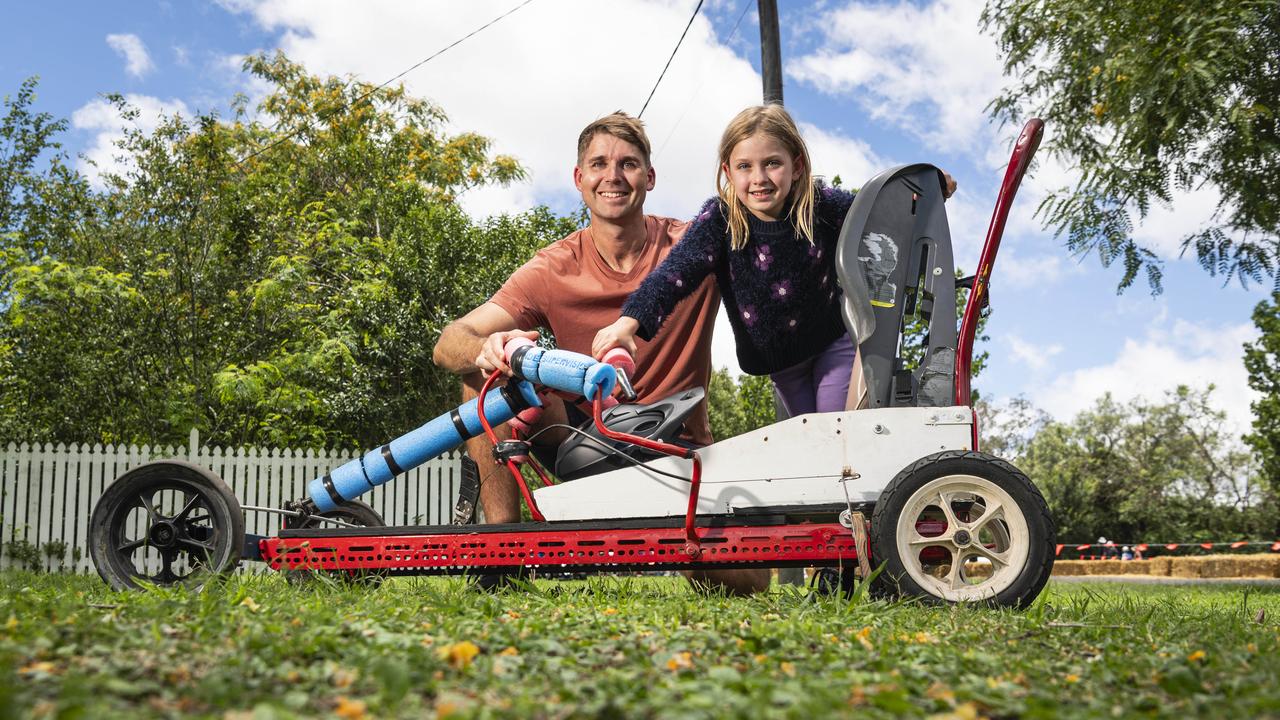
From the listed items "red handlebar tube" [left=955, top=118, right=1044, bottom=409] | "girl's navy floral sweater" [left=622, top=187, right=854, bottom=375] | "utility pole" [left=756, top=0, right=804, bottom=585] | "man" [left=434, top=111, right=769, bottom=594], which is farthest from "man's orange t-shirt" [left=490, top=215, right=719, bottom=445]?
"utility pole" [left=756, top=0, right=804, bottom=585]

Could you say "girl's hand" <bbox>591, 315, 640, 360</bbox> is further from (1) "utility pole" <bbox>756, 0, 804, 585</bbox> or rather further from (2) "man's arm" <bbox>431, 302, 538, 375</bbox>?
(1) "utility pole" <bbox>756, 0, 804, 585</bbox>

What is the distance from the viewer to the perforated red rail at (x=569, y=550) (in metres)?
→ 3.57

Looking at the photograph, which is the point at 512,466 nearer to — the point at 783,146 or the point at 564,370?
the point at 564,370

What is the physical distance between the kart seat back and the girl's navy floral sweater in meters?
0.32

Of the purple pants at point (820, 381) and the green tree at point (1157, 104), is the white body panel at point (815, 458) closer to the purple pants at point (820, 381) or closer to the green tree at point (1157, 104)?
the purple pants at point (820, 381)

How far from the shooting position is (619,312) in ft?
15.7

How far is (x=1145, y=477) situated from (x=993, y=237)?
1355 inches

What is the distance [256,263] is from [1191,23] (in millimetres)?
11763

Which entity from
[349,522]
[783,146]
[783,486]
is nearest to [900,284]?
[783,146]

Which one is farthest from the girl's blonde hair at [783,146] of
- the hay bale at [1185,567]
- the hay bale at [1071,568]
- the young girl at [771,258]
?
the hay bale at [1071,568]

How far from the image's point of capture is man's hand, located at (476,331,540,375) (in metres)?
3.95

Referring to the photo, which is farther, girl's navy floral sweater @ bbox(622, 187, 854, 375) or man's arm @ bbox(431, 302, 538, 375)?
girl's navy floral sweater @ bbox(622, 187, 854, 375)

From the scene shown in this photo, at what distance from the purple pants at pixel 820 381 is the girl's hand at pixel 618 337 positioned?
2.40 ft

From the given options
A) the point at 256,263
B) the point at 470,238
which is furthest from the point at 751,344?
the point at 256,263
